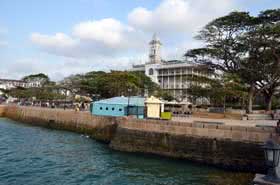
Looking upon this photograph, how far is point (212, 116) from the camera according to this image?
34.4 m

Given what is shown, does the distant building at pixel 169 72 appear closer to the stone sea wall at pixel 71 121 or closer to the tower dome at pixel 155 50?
the tower dome at pixel 155 50

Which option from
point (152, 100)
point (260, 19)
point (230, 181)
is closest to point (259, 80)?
point (260, 19)

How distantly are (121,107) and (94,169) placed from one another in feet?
46.5

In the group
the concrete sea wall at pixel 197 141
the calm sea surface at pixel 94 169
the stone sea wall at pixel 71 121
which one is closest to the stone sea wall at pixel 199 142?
the concrete sea wall at pixel 197 141

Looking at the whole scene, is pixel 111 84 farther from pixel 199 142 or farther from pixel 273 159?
pixel 273 159

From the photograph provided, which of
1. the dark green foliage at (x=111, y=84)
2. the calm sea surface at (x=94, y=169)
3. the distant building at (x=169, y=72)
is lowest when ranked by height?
the calm sea surface at (x=94, y=169)

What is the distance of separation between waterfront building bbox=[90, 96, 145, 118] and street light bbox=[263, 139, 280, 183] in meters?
22.5

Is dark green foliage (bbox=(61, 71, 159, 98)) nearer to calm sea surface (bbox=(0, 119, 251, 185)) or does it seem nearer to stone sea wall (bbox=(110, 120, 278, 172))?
stone sea wall (bbox=(110, 120, 278, 172))

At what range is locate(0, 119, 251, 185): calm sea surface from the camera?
1497 centimetres

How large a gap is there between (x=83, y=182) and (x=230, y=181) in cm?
761

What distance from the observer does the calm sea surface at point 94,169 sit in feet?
49.1

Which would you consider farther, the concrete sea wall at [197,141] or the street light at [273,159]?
the concrete sea wall at [197,141]

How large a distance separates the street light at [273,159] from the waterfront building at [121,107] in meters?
22.5

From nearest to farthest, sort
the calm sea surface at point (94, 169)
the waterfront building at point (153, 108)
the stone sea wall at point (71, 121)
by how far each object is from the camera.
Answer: the calm sea surface at point (94, 169) < the stone sea wall at point (71, 121) < the waterfront building at point (153, 108)
